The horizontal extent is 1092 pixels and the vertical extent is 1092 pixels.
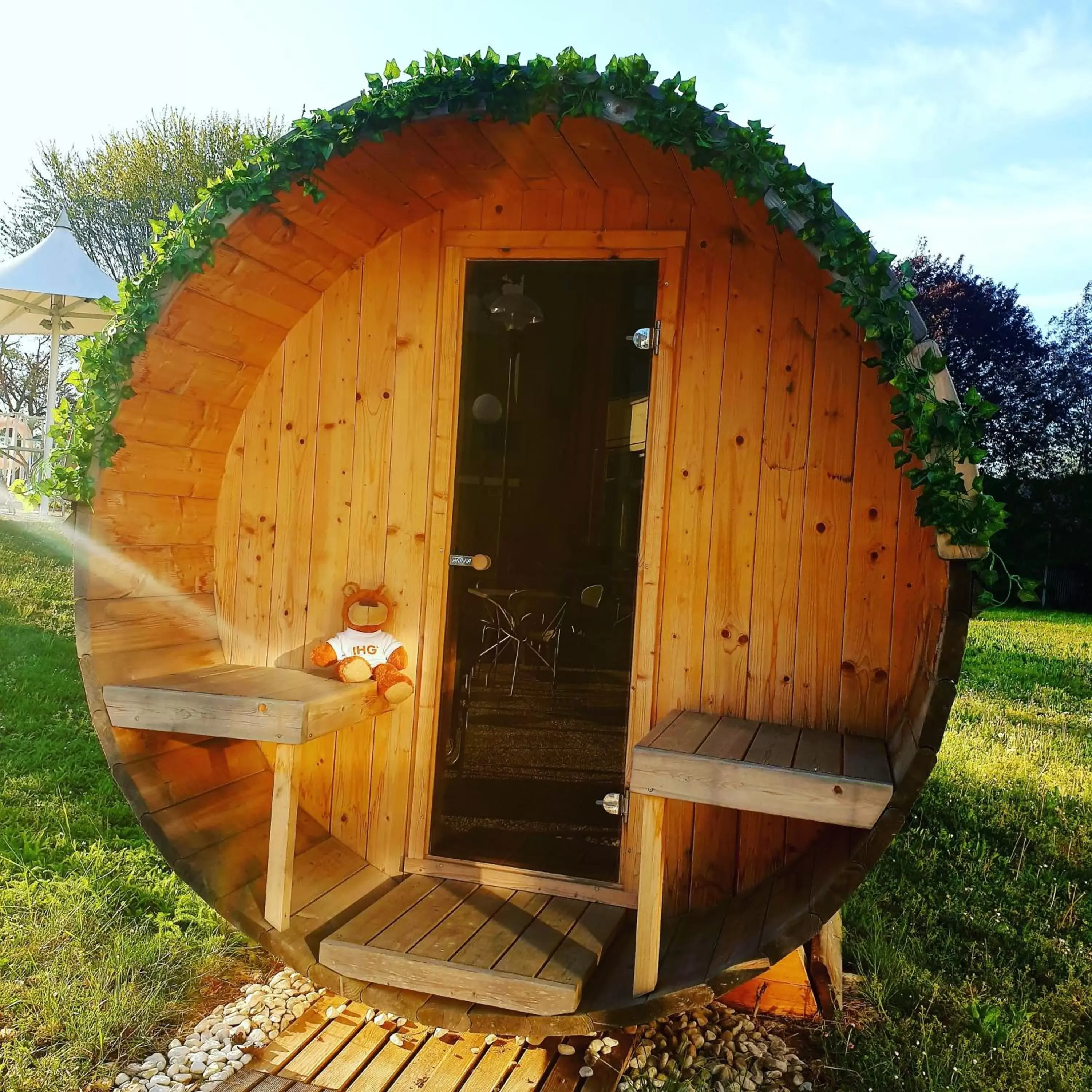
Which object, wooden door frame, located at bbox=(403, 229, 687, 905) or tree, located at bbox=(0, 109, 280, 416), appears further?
tree, located at bbox=(0, 109, 280, 416)

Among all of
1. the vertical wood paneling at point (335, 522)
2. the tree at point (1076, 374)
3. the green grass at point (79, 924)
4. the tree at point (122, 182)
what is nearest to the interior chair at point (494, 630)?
the vertical wood paneling at point (335, 522)

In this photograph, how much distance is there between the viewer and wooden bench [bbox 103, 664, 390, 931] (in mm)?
2873

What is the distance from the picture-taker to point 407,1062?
2.86 meters

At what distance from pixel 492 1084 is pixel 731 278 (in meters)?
2.64

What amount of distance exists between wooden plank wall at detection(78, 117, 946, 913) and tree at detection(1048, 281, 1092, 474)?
16747 millimetres

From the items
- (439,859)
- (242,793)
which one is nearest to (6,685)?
(242,793)

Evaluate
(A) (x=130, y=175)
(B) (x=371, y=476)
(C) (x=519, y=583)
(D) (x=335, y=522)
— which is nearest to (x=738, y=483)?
(C) (x=519, y=583)

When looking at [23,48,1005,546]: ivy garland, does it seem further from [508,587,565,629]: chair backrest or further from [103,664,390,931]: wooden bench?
[508,587,565,629]: chair backrest

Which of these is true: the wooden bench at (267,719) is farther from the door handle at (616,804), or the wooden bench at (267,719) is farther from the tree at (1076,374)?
the tree at (1076,374)

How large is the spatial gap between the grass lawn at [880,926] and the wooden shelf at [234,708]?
2.84 feet

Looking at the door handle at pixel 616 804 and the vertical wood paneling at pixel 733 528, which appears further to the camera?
the door handle at pixel 616 804

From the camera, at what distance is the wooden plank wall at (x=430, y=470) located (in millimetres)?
3023

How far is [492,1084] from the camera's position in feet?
9.05

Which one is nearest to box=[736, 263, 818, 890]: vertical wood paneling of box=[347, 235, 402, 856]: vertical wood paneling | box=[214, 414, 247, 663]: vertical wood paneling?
box=[347, 235, 402, 856]: vertical wood paneling
